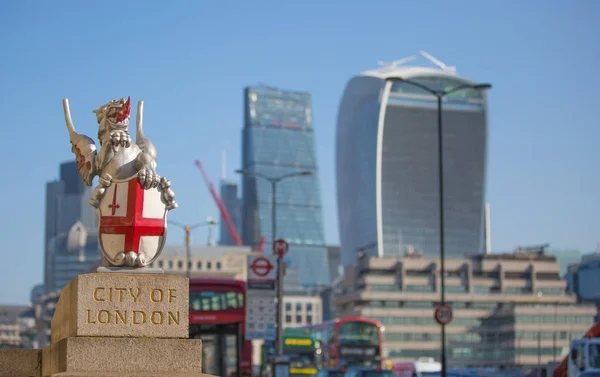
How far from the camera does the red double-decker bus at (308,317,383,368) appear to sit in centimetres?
7481

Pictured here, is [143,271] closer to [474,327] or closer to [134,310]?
[134,310]

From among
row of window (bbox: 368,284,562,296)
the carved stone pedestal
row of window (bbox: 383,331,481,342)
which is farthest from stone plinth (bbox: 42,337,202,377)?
row of window (bbox: 368,284,562,296)

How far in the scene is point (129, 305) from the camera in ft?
46.3

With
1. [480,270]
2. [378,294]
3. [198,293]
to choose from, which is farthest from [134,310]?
[480,270]

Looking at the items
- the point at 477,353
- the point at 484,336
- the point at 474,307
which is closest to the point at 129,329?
the point at 477,353

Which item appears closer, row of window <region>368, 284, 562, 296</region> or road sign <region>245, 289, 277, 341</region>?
road sign <region>245, 289, 277, 341</region>

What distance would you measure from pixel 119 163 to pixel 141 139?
0.55m

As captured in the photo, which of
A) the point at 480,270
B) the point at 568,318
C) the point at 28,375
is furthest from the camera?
the point at 480,270

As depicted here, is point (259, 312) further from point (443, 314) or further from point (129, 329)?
point (129, 329)

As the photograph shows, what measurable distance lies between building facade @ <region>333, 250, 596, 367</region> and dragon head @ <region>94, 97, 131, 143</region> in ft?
494

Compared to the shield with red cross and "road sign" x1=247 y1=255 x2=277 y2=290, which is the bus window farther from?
the shield with red cross

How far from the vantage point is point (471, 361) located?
568 feet

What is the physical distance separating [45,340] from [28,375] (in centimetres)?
18012

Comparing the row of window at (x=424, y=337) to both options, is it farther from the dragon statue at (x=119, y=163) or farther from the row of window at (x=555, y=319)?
the dragon statue at (x=119, y=163)
